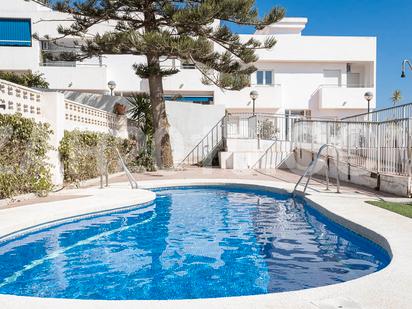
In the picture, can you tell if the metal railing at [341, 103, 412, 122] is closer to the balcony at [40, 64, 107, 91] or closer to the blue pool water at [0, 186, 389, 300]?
the blue pool water at [0, 186, 389, 300]

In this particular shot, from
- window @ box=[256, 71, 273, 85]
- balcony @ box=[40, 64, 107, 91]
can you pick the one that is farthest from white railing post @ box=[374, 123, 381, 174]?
balcony @ box=[40, 64, 107, 91]

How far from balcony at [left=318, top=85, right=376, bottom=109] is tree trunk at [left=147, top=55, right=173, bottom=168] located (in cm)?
1510

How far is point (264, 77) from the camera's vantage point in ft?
97.5

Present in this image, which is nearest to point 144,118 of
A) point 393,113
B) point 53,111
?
point 53,111

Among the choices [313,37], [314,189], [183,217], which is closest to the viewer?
[183,217]

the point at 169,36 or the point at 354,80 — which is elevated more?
the point at 354,80

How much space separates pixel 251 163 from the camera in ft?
62.2

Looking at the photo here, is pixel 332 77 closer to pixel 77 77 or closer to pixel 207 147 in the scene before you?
pixel 207 147

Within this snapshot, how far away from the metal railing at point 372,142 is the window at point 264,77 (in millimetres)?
13161

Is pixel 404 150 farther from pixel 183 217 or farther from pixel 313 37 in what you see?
pixel 313 37

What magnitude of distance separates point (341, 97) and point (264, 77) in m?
5.74

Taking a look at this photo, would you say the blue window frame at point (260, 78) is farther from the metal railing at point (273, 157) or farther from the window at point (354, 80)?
the metal railing at point (273, 157)

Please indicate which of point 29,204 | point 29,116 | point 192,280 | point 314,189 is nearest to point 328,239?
point 192,280

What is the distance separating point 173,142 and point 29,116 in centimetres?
1045
